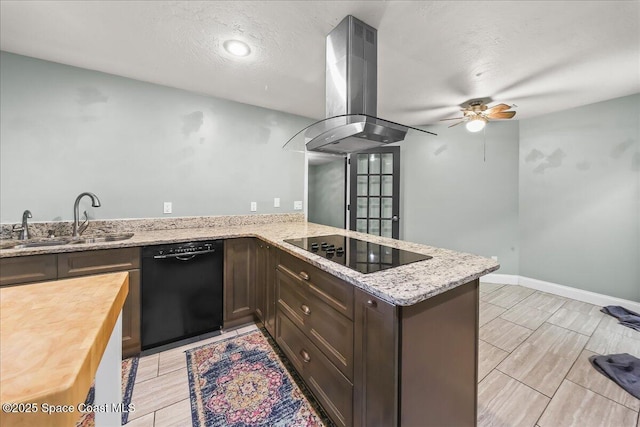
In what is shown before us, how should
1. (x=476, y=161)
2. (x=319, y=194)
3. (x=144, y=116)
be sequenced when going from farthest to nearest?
(x=319, y=194) < (x=476, y=161) < (x=144, y=116)

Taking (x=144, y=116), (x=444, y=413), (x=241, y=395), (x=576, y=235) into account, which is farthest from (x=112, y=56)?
(x=576, y=235)

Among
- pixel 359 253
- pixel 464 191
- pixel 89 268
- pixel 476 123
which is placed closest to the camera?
pixel 359 253

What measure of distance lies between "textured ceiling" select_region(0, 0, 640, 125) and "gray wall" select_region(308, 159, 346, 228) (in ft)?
9.93

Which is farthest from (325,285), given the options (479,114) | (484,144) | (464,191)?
(484,144)

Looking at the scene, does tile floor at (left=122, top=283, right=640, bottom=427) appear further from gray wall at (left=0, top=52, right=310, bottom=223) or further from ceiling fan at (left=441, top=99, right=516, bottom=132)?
ceiling fan at (left=441, top=99, right=516, bottom=132)

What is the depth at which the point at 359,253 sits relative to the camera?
153cm

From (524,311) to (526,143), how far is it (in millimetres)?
2324

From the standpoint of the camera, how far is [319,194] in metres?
6.52

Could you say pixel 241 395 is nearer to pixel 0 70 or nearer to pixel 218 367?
pixel 218 367

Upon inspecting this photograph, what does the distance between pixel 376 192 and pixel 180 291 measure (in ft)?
10.2

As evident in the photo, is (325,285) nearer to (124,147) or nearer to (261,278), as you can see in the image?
(261,278)

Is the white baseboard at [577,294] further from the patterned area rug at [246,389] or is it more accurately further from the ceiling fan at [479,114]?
the patterned area rug at [246,389]

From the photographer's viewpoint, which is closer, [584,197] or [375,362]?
[375,362]

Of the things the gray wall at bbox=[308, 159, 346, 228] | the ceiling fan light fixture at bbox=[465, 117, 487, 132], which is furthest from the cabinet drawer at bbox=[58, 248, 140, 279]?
the gray wall at bbox=[308, 159, 346, 228]
